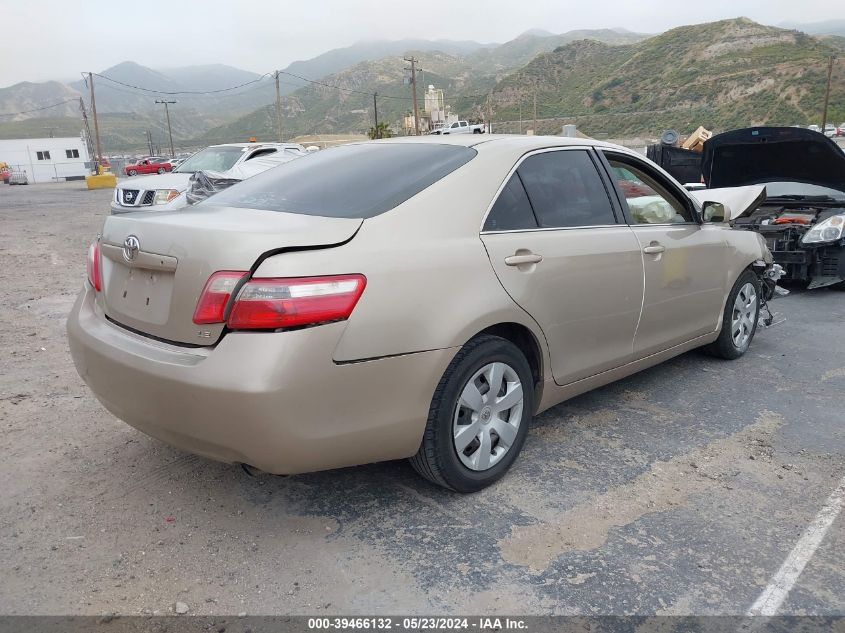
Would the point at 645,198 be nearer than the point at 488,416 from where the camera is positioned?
No

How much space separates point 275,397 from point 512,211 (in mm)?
1488

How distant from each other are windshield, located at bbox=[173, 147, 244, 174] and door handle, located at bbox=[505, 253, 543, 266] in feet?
31.8

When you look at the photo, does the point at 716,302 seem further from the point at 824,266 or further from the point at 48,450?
the point at 48,450

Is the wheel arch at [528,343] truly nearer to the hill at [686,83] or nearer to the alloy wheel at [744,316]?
the alloy wheel at [744,316]

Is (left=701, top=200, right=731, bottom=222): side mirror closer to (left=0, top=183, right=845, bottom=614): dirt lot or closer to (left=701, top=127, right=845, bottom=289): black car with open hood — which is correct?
(left=0, top=183, right=845, bottom=614): dirt lot

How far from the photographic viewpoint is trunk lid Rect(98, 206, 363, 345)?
8.04ft

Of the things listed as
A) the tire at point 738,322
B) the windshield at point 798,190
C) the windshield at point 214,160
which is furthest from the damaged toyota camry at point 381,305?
the windshield at point 214,160

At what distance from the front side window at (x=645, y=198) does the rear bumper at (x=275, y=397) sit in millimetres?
1853

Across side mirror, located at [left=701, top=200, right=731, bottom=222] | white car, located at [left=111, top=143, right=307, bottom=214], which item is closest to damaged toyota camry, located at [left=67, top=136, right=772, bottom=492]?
side mirror, located at [left=701, top=200, right=731, bottom=222]

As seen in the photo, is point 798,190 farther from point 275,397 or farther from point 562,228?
point 275,397

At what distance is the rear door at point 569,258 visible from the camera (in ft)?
10.1

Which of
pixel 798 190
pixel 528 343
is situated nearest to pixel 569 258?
pixel 528 343

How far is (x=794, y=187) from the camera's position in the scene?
7910 mm

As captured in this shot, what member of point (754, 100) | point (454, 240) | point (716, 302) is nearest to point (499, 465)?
point (454, 240)
